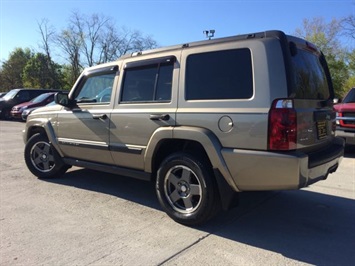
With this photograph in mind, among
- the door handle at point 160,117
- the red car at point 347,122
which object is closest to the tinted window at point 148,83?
the door handle at point 160,117

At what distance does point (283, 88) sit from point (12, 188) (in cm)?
444

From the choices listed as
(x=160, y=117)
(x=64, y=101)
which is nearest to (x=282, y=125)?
(x=160, y=117)

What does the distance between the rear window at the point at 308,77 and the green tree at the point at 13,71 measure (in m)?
61.9

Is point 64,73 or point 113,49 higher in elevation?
point 113,49

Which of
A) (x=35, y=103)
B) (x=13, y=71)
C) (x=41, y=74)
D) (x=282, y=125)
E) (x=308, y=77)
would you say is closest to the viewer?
(x=282, y=125)

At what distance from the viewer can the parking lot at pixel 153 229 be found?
3410 mm

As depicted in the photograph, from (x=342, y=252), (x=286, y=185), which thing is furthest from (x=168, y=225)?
(x=342, y=252)

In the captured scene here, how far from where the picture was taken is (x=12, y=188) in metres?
5.70

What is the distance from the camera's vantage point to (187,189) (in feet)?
13.7

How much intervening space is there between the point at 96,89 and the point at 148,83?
1.13 m

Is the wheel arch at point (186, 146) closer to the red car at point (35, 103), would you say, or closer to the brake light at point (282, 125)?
the brake light at point (282, 125)

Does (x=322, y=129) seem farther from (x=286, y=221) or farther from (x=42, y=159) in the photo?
(x=42, y=159)

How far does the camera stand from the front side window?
5.18m

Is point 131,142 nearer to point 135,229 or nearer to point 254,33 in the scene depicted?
point 135,229
